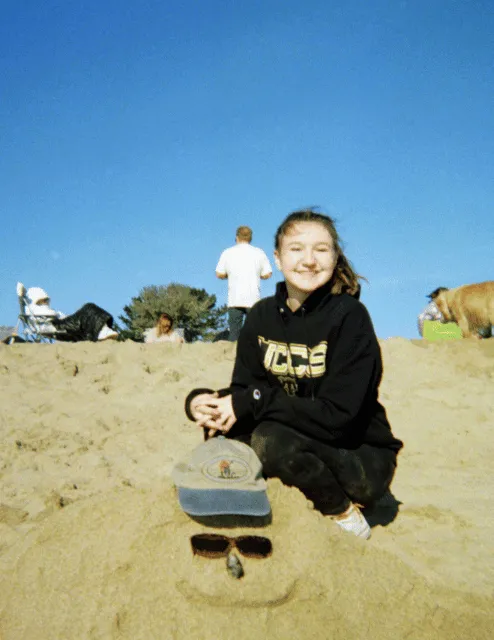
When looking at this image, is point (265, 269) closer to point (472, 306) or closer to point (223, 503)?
point (472, 306)

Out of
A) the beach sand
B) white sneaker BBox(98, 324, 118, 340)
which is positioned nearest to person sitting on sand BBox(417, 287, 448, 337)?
white sneaker BBox(98, 324, 118, 340)

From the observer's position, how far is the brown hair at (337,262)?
93.4 inches

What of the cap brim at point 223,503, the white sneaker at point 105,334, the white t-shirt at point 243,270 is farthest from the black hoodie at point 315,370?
the white sneaker at point 105,334

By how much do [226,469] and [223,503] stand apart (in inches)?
4.5

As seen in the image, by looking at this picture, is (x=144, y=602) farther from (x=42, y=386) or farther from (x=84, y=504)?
(x=42, y=386)

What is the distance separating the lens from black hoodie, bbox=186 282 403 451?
6.80 ft

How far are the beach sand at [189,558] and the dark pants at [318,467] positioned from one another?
0.09 meters

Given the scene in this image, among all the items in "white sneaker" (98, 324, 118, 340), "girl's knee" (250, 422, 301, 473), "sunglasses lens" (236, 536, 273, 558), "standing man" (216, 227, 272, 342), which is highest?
"standing man" (216, 227, 272, 342)

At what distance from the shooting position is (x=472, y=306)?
9.66 meters

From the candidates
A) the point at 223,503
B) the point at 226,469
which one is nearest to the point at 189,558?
the point at 223,503

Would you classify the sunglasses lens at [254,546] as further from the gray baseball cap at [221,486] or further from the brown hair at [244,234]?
the brown hair at [244,234]

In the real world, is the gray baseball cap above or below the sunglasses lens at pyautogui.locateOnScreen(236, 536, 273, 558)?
above

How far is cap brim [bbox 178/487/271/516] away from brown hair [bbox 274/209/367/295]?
0.98 meters

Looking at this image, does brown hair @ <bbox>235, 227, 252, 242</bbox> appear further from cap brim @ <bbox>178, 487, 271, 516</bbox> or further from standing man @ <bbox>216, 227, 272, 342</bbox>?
cap brim @ <bbox>178, 487, 271, 516</bbox>
